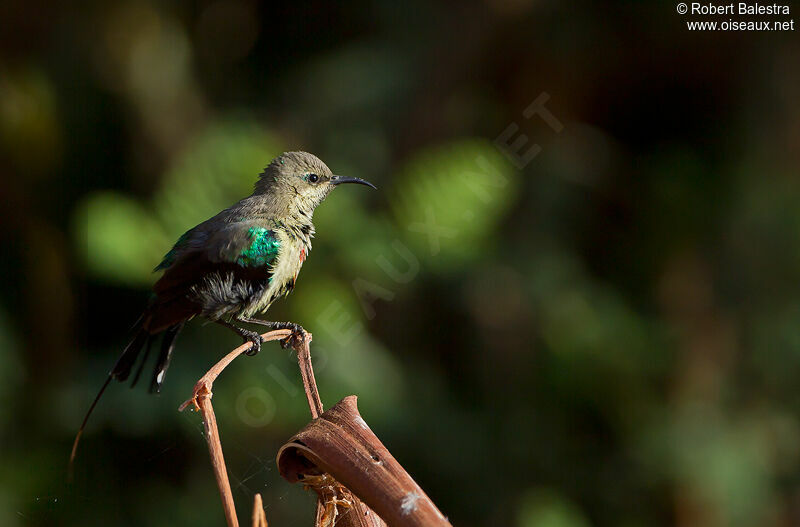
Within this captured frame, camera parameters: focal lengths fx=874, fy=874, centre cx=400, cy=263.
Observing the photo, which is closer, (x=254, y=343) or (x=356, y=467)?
(x=356, y=467)

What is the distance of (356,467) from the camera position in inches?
42.9

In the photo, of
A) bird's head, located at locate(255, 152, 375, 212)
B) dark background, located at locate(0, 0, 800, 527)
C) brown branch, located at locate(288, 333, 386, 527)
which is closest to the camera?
brown branch, located at locate(288, 333, 386, 527)

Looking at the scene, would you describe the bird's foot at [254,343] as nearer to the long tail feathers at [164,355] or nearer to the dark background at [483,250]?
the long tail feathers at [164,355]

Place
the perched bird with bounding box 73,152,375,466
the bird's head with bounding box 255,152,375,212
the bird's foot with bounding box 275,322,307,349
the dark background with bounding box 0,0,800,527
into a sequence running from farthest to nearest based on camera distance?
the dark background with bounding box 0,0,800,527 → the bird's head with bounding box 255,152,375,212 → the perched bird with bounding box 73,152,375,466 → the bird's foot with bounding box 275,322,307,349

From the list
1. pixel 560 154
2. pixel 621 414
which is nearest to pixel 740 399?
pixel 621 414

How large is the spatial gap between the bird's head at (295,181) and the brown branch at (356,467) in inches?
32.6

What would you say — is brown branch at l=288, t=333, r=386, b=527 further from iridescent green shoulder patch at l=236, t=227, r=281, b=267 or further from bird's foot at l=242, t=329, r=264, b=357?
iridescent green shoulder patch at l=236, t=227, r=281, b=267

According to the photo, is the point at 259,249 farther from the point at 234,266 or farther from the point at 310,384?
the point at 310,384

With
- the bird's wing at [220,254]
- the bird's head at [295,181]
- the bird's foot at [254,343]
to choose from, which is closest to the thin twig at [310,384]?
the bird's foot at [254,343]

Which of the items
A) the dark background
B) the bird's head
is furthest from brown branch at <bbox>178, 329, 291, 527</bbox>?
the dark background

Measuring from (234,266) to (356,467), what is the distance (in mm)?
705

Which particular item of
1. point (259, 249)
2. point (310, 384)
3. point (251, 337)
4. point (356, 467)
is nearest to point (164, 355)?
point (251, 337)

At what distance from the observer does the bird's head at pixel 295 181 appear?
1963 mm

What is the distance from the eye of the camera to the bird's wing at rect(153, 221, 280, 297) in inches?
Result: 64.0
